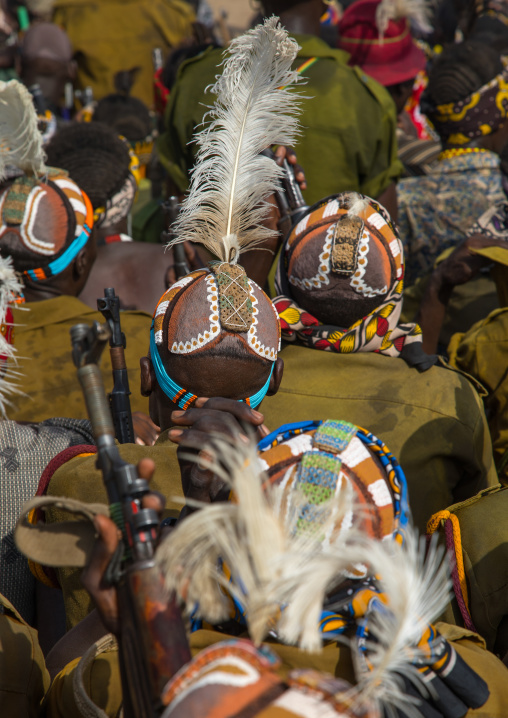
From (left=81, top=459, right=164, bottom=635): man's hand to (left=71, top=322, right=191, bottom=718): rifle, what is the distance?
0.02 meters

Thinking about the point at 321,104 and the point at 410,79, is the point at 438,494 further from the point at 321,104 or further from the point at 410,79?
the point at 410,79

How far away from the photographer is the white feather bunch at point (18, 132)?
10.5 feet

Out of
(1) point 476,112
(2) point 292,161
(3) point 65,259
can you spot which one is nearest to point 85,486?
(3) point 65,259

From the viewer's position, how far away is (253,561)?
1.13 metres

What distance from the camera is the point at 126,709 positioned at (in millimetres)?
1303

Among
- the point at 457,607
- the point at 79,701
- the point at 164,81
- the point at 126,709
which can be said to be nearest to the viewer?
the point at 126,709

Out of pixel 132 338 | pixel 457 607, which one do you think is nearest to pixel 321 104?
pixel 132 338

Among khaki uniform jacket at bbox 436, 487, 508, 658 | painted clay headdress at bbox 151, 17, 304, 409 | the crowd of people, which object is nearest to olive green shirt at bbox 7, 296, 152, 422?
the crowd of people

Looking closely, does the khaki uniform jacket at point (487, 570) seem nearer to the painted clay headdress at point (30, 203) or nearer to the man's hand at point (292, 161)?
the man's hand at point (292, 161)

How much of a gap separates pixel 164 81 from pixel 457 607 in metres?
5.03

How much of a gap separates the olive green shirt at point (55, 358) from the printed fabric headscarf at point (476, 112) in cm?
218

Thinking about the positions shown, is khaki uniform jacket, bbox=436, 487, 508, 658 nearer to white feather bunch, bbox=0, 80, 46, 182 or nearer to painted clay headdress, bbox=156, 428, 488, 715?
painted clay headdress, bbox=156, 428, 488, 715

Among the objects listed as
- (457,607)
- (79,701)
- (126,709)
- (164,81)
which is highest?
(164,81)

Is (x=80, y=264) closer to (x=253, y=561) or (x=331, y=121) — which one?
(x=331, y=121)
